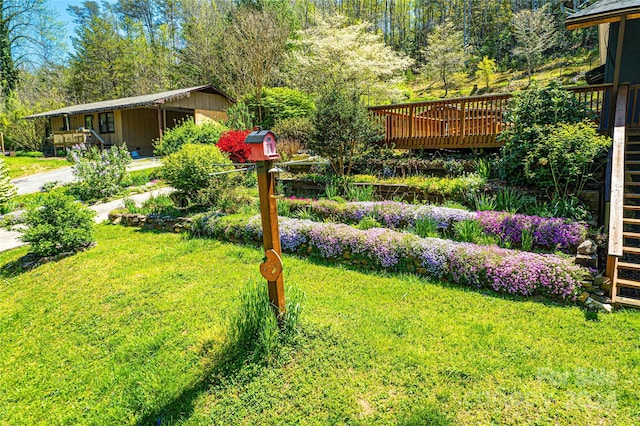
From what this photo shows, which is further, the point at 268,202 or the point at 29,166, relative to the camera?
the point at 29,166

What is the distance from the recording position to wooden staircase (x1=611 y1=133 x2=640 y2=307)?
4031mm

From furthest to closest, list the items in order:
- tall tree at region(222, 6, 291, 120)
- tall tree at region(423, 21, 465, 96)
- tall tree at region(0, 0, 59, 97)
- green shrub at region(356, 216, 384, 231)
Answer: tall tree at region(423, 21, 465, 96)
tall tree at region(0, 0, 59, 97)
tall tree at region(222, 6, 291, 120)
green shrub at region(356, 216, 384, 231)

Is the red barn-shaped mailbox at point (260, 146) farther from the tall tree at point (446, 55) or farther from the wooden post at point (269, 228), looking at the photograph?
the tall tree at point (446, 55)

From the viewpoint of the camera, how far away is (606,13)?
5992mm

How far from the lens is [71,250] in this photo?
21.9 ft

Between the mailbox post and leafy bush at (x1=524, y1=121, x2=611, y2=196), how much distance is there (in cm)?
481

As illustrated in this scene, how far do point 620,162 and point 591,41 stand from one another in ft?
101

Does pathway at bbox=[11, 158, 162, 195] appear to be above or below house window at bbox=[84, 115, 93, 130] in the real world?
below

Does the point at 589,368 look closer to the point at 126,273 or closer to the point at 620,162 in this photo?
the point at 620,162

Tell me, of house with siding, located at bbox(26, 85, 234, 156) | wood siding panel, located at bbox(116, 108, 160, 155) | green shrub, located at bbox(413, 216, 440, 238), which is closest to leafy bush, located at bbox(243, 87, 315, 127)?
house with siding, located at bbox(26, 85, 234, 156)

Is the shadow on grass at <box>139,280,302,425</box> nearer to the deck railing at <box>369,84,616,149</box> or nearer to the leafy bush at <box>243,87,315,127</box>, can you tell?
the deck railing at <box>369,84,616,149</box>

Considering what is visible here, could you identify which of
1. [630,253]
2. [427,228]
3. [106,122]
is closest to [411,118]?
[427,228]

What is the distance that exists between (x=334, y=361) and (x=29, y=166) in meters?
21.0

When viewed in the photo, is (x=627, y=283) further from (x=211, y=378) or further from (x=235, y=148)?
(x=235, y=148)
